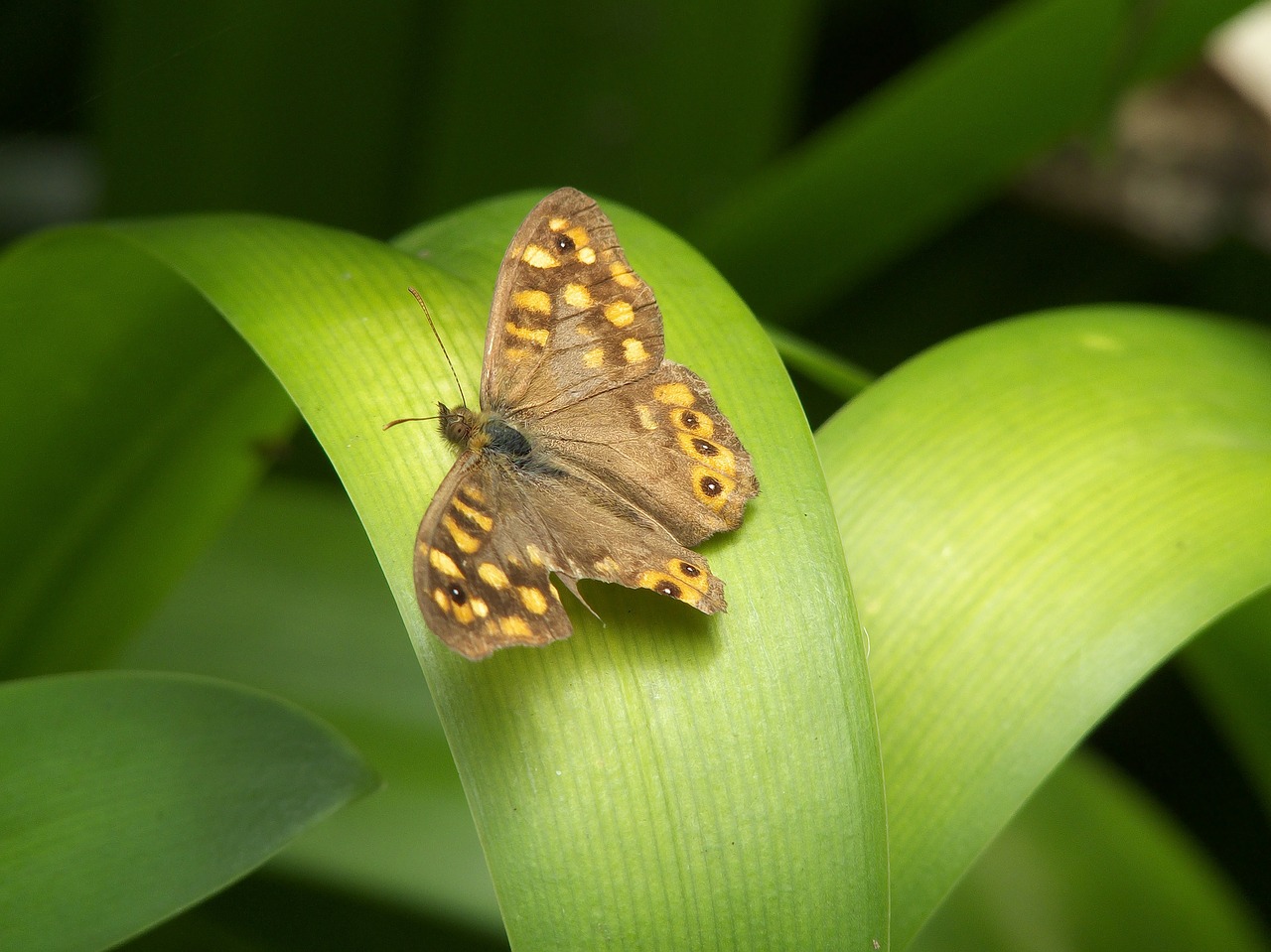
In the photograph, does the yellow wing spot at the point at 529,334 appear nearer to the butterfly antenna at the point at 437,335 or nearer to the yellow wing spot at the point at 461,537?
the butterfly antenna at the point at 437,335

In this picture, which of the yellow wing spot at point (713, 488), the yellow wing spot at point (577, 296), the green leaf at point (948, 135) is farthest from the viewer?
the green leaf at point (948, 135)

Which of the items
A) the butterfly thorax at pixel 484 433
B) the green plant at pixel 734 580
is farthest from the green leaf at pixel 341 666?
the butterfly thorax at pixel 484 433

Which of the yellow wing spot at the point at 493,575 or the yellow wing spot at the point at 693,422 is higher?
the yellow wing spot at the point at 693,422

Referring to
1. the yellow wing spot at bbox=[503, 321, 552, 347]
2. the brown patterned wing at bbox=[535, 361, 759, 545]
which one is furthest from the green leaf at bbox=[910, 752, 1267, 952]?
the yellow wing spot at bbox=[503, 321, 552, 347]

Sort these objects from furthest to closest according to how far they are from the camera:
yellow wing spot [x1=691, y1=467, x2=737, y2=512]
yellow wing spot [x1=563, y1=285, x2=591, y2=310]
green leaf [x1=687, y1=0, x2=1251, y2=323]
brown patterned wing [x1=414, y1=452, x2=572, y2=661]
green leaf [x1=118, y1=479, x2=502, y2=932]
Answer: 1. green leaf [x1=687, y1=0, x2=1251, y2=323]
2. green leaf [x1=118, y1=479, x2=502, y2=932]
3. yellow wing spot [x1=563, y1=285, x2=591, y2=310]
4. yellow wing spot [x1=691, y1=467, x2=737, y2=512]
5. brown patterned wing [x1=414, y1=452, x2=572, y2=661]

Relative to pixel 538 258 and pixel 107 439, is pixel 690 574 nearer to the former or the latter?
pixel 538 258

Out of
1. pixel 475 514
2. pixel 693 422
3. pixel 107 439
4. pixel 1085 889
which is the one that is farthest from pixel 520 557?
Result: pixel 1085 889

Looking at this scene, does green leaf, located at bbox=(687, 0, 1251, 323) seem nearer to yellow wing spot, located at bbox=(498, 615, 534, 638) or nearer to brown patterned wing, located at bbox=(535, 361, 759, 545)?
brown patterned wing, located at bbox=(535, 361, 759, 545)
